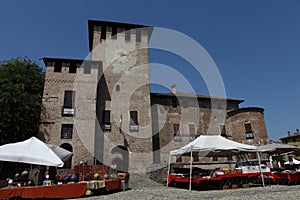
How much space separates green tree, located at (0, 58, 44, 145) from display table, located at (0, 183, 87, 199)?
1081 cm

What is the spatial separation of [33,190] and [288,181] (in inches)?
436

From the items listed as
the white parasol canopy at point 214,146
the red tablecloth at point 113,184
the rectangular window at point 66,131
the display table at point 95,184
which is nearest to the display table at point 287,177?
the white parasol canopy at point 214,146

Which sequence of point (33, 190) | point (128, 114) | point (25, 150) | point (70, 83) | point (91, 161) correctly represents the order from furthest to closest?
point (128, 114) < point (70, 83) < point (91, 161) < point (25, 150) < point (33, 190)

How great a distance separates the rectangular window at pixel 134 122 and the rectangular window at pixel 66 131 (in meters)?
4.97

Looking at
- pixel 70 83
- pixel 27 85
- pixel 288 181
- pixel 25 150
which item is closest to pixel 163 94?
pixel 70 83

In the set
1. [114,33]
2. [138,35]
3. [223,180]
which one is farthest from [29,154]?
[138,35]

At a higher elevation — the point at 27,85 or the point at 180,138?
the point at 27,85

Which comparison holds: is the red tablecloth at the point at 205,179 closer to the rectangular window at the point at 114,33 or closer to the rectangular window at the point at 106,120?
the rectangular window at the point at 106,120

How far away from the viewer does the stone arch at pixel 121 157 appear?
58.7 feet

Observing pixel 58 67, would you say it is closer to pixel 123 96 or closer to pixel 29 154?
pixel 123 96

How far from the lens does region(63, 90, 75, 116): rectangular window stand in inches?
672

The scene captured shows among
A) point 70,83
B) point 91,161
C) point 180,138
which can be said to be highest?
point 70,83

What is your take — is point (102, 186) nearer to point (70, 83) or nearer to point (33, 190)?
point (33, 190)

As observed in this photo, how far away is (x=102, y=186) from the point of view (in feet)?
28.6
